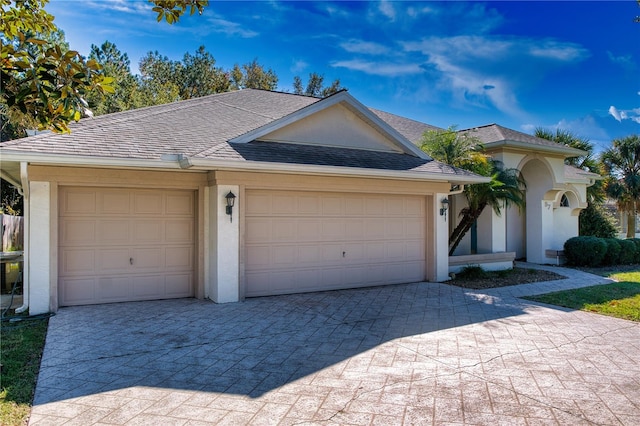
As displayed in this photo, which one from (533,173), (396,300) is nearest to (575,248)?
(533,173)

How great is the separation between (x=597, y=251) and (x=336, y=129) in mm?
11032

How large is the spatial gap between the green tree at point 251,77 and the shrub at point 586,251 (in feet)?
75.0

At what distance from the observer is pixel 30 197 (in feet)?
24.5

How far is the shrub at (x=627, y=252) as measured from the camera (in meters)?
15.9

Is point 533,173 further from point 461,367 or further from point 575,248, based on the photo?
point 461,367

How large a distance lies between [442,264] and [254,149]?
6002 millimetres

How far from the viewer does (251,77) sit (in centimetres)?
3073

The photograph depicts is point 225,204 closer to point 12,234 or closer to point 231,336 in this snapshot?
point 231,336

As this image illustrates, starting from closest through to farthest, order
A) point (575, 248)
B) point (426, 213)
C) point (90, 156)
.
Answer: point (90, 156) < point (426, 213) < point (575, 248)

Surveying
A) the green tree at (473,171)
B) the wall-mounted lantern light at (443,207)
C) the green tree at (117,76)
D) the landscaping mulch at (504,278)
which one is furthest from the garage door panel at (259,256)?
the green tree at (117,76)

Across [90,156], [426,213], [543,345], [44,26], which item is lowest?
[543,345]

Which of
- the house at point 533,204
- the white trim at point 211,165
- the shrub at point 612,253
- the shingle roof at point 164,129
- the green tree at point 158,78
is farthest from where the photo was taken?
the green tree at point 158,78

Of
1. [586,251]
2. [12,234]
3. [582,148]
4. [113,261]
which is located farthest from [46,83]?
[582,148]

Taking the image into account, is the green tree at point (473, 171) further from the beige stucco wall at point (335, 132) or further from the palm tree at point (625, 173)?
the palm tree at point (625, 173)
